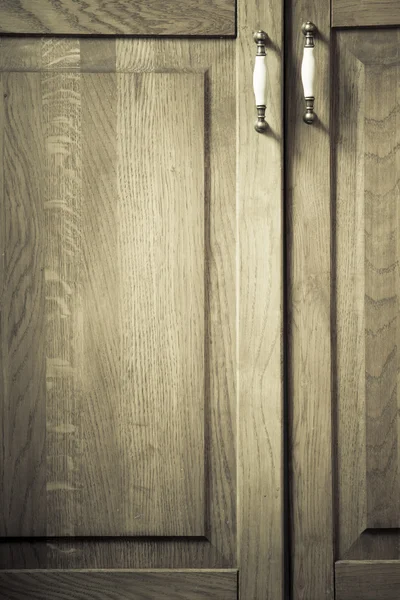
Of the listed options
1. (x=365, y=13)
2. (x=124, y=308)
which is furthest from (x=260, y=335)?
(x=365, y=13)

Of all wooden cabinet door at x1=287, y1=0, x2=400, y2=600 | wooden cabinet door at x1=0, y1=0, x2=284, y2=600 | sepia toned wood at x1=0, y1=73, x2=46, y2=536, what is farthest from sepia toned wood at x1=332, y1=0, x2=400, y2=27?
sepia toned wood at x1=0, y1=73, x2=46, y2=536

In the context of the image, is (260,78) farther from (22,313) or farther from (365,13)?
(22,313)

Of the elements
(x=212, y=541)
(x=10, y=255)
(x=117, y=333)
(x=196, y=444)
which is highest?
(x=10, y=255)

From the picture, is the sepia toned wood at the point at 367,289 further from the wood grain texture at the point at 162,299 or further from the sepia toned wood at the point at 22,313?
the sepia toned wood at the point at 22,313

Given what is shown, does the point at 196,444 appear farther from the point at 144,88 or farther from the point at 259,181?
the point at 144,88

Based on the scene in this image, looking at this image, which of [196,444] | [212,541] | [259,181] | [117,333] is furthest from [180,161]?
[212,541]

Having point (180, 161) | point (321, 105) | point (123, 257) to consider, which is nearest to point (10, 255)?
point (123, 257)

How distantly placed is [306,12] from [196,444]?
57 cm

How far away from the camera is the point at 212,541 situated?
0.89 meters

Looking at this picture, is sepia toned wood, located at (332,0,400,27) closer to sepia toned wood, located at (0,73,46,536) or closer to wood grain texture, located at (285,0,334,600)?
wood grain texture, located at (285,0,334,600)

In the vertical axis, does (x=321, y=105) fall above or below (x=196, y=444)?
above

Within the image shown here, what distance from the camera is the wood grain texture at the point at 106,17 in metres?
0.87

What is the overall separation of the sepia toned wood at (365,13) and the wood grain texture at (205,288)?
0.14 metres

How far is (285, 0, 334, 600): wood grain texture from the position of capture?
2.87 ft
